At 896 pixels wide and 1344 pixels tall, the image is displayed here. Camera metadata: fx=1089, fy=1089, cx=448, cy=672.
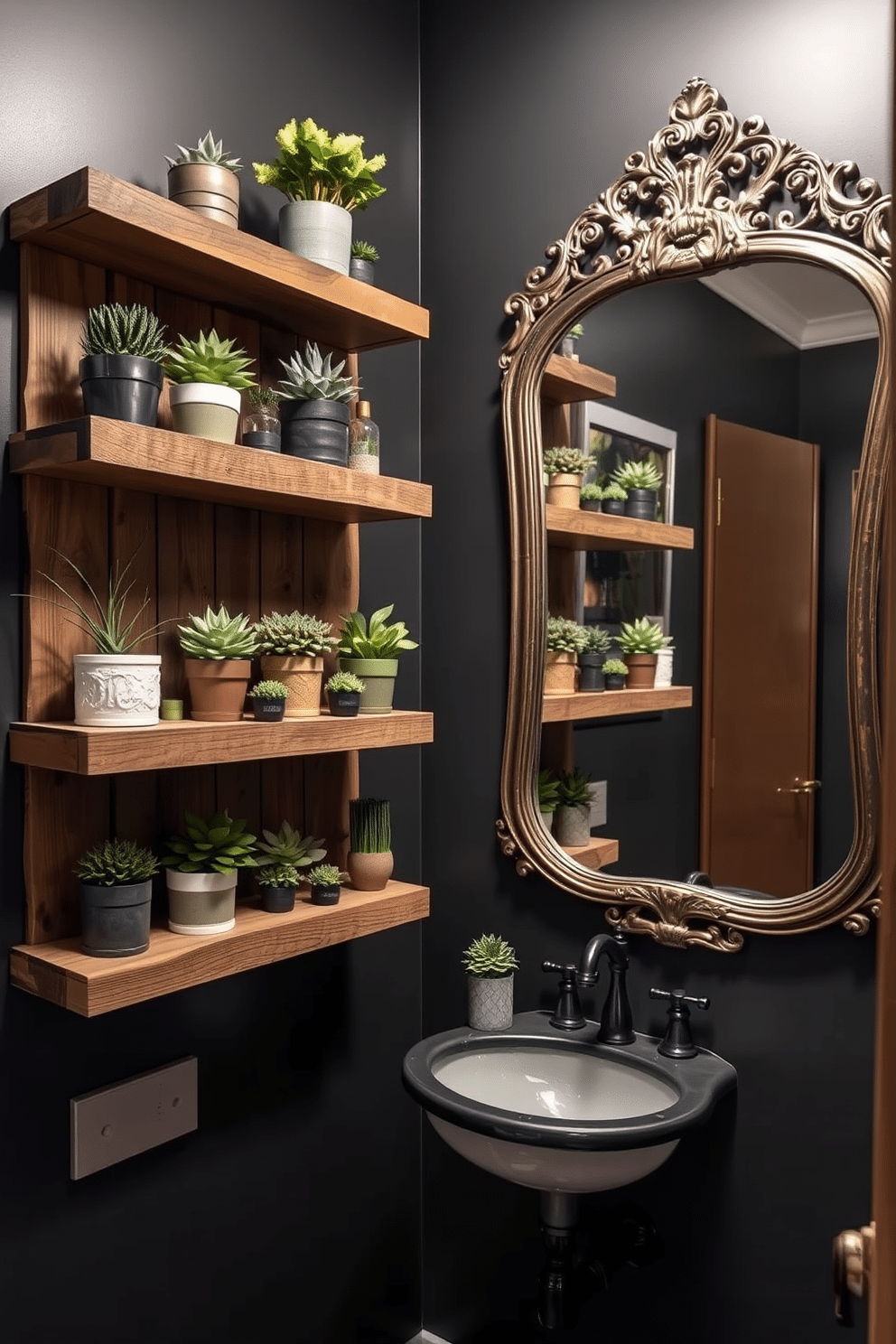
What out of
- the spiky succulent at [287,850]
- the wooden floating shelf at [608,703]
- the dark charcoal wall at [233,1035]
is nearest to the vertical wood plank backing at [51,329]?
the dark charcoal wall at [233,1035]

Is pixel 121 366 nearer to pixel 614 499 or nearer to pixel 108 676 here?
pixel 108 676

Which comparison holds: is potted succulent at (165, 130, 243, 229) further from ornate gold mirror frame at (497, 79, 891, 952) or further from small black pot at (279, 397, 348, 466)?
ornate gold mirror frame at (497, 79, 891, 952)

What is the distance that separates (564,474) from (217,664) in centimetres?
71

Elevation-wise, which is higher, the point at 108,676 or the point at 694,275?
the point at 694,275

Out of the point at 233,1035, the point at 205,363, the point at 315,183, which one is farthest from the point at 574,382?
the point at 233,1035

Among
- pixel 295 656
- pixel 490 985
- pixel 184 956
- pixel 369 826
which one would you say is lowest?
pixel 490 985

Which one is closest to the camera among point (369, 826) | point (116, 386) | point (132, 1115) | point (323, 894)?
point (116, 386)

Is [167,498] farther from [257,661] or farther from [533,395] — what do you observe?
[533,395]

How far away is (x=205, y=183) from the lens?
146 centimetres

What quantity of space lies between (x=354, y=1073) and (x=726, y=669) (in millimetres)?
973

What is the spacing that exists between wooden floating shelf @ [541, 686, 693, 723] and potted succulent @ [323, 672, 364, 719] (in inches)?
14.6

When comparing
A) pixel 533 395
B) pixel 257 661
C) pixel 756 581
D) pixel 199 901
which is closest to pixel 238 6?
pixel 533 395

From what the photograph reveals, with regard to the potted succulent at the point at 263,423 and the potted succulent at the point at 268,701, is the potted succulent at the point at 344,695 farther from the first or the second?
the potted succulent at the point at 263,423

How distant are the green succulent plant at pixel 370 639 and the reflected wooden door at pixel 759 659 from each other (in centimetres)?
49
